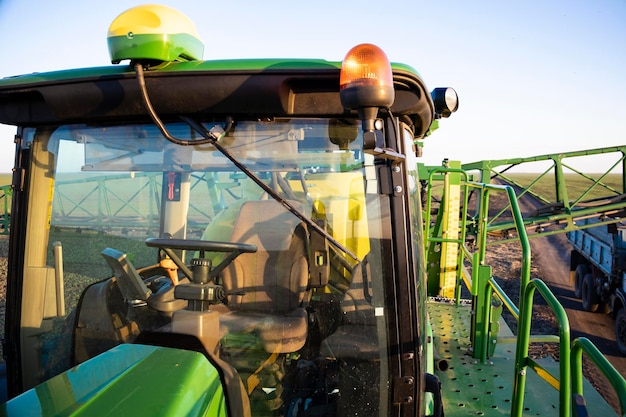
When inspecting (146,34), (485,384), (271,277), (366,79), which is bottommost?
(485,384)

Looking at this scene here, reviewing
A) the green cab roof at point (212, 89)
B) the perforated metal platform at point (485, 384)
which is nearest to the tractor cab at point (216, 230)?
the green cab roof at point (212, 89)

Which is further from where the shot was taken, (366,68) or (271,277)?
(271,277)

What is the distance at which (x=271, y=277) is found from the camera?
73.4 inches

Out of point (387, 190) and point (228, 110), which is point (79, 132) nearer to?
point (228, 110)

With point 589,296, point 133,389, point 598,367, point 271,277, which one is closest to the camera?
point 133,389

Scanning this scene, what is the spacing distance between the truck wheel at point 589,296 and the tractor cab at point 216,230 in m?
8.37

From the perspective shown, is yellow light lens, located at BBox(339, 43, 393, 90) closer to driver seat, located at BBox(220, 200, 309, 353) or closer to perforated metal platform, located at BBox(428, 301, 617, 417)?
driver seat, located at BBox(220, 200, 309, 353)

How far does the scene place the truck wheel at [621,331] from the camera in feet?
22.6

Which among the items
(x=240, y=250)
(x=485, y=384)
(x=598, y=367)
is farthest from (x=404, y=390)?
(x=485, y=384)

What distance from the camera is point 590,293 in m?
8.91

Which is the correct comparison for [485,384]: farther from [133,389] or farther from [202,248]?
[133,389]

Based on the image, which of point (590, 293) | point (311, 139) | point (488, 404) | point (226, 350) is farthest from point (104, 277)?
point (590, 293)

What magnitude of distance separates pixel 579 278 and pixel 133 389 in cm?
1064

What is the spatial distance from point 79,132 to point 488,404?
2.77m
